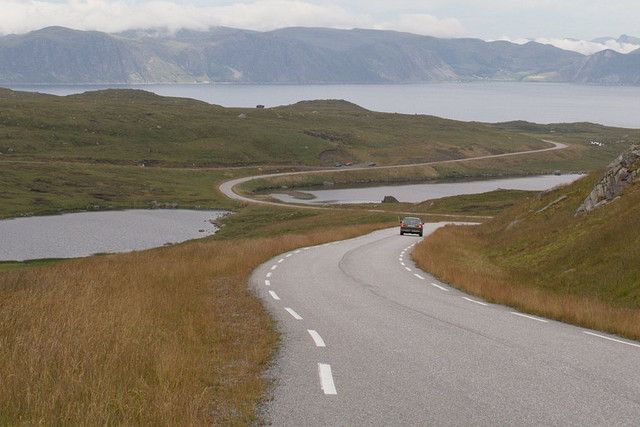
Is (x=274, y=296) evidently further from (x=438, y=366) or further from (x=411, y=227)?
(x=411, y=227)

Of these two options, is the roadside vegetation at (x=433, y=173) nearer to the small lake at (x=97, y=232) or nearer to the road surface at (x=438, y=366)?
the small lake at (x=97, y=232)

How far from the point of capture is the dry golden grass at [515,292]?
48.8 feet

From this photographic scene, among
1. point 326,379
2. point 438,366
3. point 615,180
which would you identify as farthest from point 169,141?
point 326,379

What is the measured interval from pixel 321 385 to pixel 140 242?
66.6 m

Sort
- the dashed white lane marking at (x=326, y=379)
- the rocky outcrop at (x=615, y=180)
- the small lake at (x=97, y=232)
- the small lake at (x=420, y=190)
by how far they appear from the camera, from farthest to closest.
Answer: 1. the small lake at (x=420, y=190)
2. the small lake at (x=97, y=232)
3. the rocky outcrop at (x=615, y=180)
4. the dashed white lane marking at (x=326, y=379)

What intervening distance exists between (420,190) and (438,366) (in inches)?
5217

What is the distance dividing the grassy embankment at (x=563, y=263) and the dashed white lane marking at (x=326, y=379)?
6.71m

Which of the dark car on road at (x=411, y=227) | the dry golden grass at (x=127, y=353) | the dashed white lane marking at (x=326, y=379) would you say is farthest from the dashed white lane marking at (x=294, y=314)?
the dark car on road at (x=411, y=227)

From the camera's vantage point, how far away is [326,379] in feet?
31.3

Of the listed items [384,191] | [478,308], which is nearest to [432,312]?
[478,308]

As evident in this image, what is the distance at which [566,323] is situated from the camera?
1548 centimetres

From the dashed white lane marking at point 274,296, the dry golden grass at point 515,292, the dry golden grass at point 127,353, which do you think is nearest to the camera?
the dry golden grass at point 127,353

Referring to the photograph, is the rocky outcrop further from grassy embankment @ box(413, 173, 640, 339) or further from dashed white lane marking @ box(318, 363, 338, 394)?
dashed white lane marking @ box(318, 363, 338, 394)

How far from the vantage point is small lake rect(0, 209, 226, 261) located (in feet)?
217
